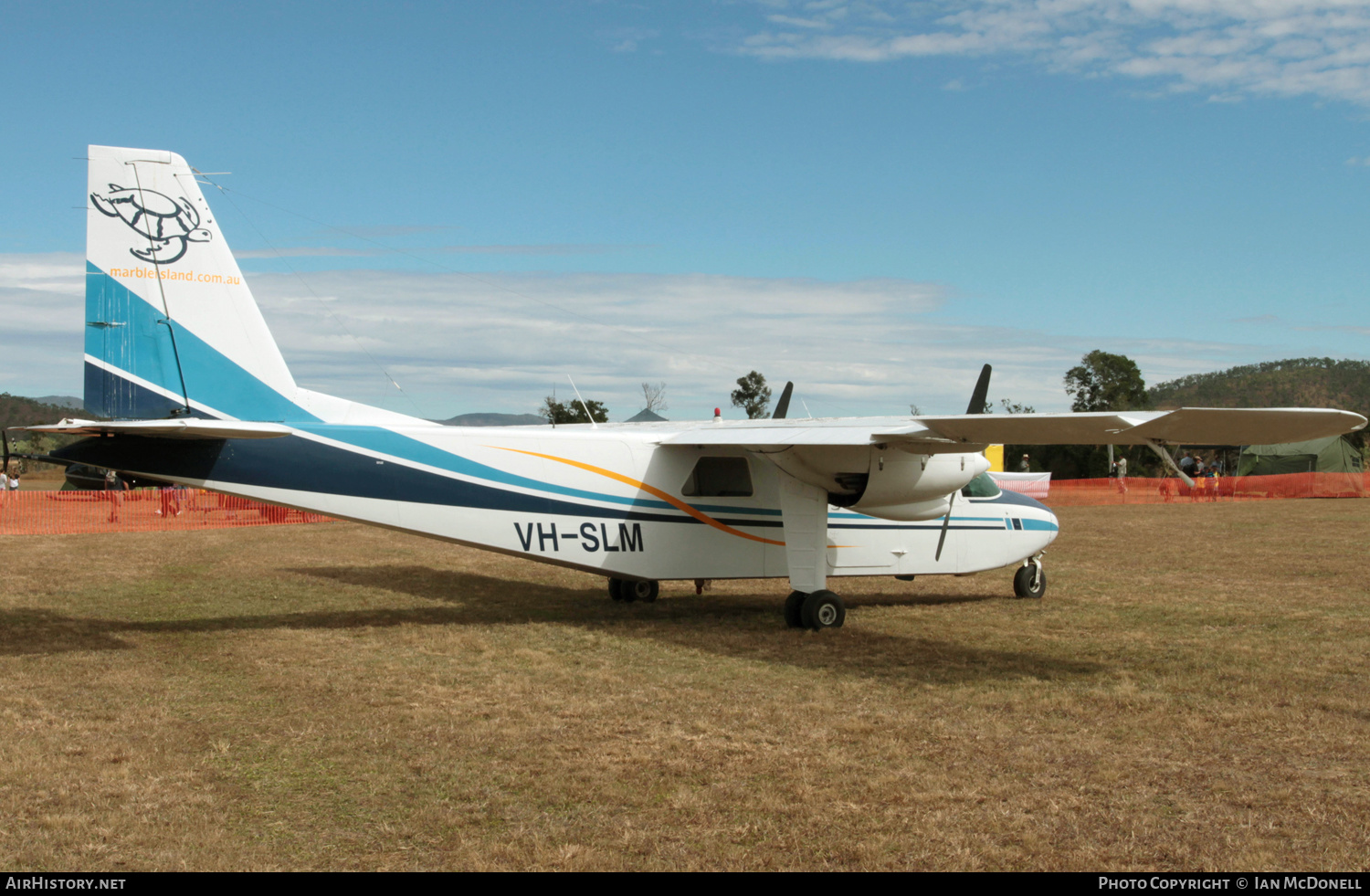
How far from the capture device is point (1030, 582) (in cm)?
1370

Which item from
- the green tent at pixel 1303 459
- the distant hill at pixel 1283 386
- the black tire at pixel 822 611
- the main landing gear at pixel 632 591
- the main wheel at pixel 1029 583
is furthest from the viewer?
the distant hill at pixel 1283 386

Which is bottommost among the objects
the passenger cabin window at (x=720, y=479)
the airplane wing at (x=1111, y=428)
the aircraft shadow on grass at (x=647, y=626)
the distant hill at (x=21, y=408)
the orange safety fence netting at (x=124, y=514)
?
the aircraft shadow on grass at (x=647, y=626)

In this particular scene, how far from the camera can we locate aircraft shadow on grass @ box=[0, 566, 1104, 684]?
30.1ft

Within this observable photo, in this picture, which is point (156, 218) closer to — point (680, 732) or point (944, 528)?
point (680, 732)

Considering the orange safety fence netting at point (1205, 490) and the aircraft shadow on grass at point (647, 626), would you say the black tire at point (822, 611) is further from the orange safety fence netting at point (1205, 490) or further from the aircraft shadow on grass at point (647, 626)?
the orange safety fence netting at point (1205, 490)

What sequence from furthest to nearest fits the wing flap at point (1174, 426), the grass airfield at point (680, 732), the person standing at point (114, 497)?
the person standing at point (114, 497) → the wing flap at point (1174, 426) → the grass airfield at point (680, 732)

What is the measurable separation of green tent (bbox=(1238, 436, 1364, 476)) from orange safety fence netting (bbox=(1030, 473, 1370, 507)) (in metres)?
4.89

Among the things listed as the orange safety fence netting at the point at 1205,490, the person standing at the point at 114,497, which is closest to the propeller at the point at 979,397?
the person standing at the point at 114,497

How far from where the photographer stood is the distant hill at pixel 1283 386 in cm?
11138

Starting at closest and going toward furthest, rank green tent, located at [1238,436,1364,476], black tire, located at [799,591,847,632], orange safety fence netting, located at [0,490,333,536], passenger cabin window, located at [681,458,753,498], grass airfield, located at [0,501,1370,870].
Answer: grass airfield, located at [0,501,1370,870]
black tire, located at [799,591,847,632]
passenger cabin window, located at [681,458,753,498]
orange safety fence netting, located at [0,490,333,536]
green tent, located at [1238,436,1364,476]

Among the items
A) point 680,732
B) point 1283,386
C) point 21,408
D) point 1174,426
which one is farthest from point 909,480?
point 1283,386

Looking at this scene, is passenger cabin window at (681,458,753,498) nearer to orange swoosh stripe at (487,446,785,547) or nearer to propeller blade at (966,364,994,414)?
orange swoosh stripe at (487,446,785,547)

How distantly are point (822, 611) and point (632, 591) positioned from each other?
3.13m

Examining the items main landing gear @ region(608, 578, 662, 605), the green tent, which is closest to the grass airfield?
main landing gear @ region(608, 578, 662, 605)
